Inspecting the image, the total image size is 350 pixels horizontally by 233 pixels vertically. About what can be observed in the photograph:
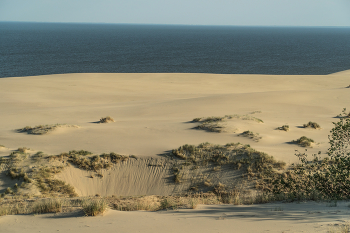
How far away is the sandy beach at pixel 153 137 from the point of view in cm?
696

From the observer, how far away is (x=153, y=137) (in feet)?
49.9

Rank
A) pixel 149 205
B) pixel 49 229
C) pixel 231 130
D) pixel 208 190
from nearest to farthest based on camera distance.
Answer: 1. pixel 49 229
2. pixel 149 205
3. pixel 208 190
4. pixel 231 130

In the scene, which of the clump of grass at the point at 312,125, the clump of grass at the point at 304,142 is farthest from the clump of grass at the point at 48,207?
the clump of grass at the point at 312,125

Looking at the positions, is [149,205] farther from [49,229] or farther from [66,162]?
[66,162]

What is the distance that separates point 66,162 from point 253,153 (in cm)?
715

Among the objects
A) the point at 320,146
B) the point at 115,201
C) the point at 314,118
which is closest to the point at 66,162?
the point at 115,201

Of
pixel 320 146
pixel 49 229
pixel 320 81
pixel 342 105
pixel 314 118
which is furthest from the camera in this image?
pixel 320 81

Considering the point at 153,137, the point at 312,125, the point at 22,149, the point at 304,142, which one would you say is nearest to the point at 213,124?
the point at 153,137

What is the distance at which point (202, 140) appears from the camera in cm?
1473

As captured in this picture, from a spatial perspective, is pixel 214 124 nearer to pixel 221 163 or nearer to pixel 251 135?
pixel 251 135

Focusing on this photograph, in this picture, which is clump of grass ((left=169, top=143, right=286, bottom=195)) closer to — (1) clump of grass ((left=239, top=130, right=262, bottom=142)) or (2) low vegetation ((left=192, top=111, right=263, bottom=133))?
(1) clump of grass ((left=239, top=130, right=262, bottom=142))

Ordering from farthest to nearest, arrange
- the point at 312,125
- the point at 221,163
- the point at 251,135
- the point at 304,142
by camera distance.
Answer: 1. the point at 312,125
2. the point at 251,135
3. the point at 304,142
4. the point at 221,163

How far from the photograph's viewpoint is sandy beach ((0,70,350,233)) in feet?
22.9

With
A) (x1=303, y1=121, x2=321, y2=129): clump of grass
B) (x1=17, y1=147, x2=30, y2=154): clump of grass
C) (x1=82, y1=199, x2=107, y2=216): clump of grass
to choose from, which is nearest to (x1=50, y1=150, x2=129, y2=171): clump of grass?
(x1=17, y1=147, x2=30, y2=154): clump of grass
